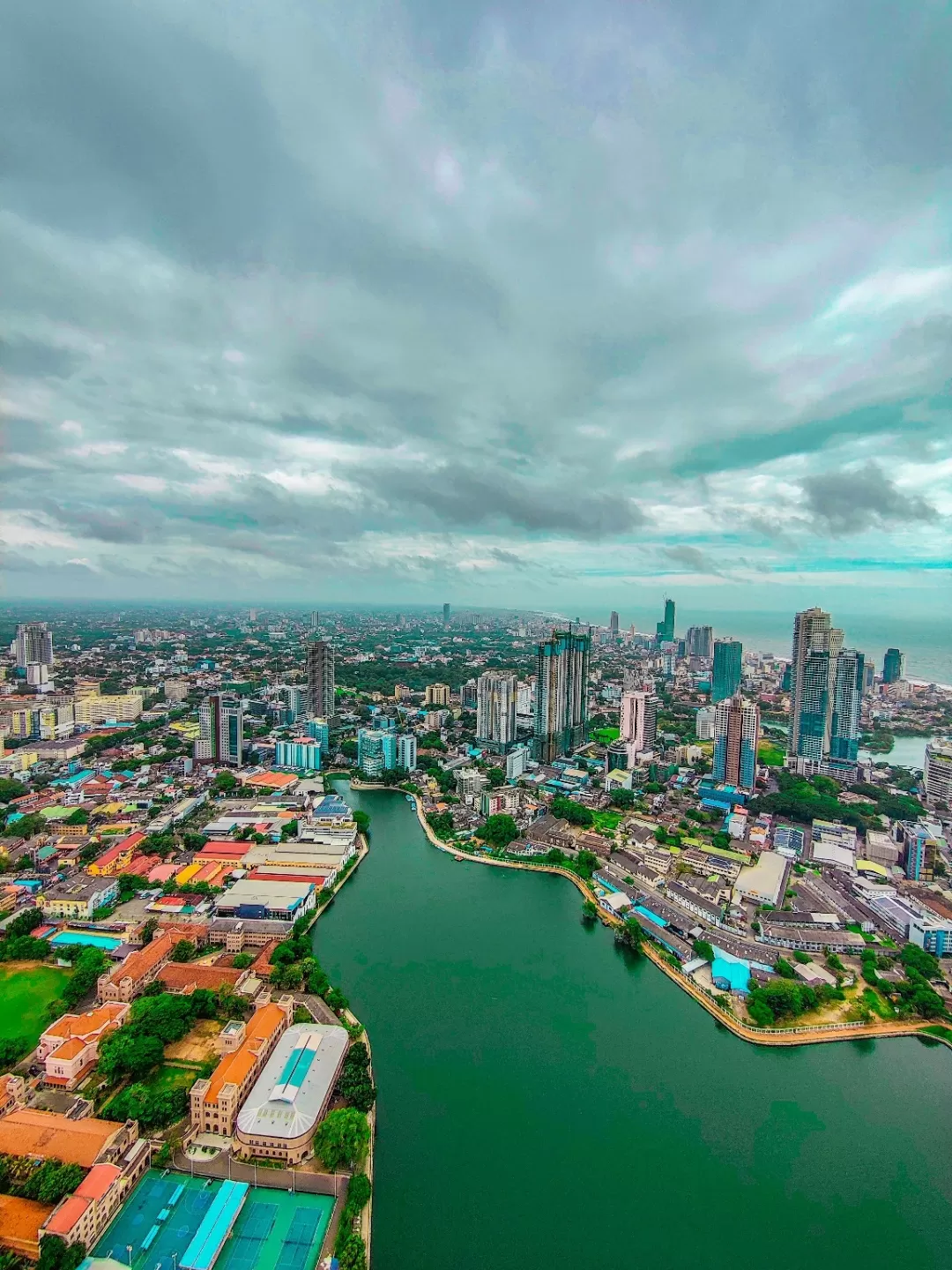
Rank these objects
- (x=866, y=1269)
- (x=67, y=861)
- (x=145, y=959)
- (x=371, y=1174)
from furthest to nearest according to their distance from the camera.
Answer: (x=67, y=861) < (x=145, y=959) < (x=371, y=1174) < (x=866, y=1269)

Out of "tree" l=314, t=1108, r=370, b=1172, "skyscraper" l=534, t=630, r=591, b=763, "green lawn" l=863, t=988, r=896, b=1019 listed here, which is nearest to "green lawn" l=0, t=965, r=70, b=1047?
"tree" l=314, t=1108, r=370, b=1172

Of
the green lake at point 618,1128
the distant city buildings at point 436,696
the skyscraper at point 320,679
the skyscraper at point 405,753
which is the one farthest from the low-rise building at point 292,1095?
the distant city buildings at point 436,696

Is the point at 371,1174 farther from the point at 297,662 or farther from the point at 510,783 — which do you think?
the point at 297,662

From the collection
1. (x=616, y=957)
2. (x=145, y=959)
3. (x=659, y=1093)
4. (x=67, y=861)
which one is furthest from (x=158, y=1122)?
(x=67, y=861)

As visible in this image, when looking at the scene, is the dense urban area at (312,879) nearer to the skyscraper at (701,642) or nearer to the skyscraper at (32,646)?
the skyscraper at (32,646)

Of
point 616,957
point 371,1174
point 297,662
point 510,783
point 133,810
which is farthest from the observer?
point 297,662

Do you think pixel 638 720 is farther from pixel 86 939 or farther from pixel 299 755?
pixel 86 939

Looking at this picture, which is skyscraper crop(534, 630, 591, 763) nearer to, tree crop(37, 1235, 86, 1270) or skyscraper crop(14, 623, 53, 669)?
tree crop(37, 1235, 86, 1270)
